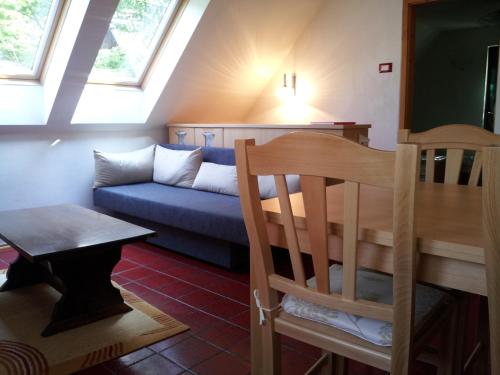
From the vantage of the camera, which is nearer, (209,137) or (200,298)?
(200,298)

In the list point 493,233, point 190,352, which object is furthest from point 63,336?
point 493,233

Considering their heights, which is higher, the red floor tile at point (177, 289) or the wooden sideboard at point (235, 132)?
the wooden sideboard at point (235, 132)

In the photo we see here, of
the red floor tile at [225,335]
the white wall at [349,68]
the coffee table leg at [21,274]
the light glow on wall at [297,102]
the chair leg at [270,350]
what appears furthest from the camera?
the light glow on wall at [297,102]

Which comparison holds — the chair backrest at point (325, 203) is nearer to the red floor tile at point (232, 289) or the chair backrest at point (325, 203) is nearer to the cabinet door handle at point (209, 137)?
the red floor tile at point (232, 289)

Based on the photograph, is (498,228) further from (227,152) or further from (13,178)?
(13,178)

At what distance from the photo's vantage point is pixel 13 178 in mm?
3627

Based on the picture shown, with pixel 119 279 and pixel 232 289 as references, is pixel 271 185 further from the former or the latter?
pixel 119 279

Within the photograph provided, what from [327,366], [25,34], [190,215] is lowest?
[327,366]

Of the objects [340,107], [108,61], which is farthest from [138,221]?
[340,107]

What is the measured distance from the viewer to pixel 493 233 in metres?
0.84

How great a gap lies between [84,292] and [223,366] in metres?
0.84

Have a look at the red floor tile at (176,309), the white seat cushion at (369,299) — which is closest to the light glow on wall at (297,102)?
the red floor tile at (176,309)

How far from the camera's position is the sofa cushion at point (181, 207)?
2.79m

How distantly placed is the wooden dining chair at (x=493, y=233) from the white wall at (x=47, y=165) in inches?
142
